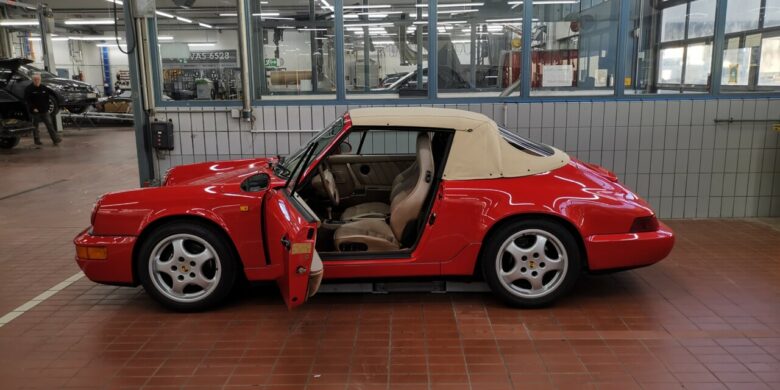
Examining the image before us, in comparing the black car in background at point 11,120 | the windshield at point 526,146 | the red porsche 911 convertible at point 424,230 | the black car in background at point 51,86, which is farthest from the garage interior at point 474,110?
the black car in background at point 51,86

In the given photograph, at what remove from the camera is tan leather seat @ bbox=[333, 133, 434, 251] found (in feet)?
14.2

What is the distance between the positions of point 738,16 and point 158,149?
712cm

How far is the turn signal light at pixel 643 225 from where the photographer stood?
4.31m

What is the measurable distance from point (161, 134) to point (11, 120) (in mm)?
11522

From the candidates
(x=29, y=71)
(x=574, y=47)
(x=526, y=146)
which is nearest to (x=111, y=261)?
(x=526, y=146)

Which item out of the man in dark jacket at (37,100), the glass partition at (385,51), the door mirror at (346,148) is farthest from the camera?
the man in dark jacket at (37,100)

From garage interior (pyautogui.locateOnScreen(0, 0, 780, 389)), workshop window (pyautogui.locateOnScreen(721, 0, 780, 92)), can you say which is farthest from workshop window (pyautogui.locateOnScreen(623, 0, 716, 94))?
workshop window (pyautogui.locateOnScreen(721, 0, 780, 92))

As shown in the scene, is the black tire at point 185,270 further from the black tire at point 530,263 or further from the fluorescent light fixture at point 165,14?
the fluorescent light fixture at point 165,14

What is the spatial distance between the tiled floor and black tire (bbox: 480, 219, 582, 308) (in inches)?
5.1

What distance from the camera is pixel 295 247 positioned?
356cm

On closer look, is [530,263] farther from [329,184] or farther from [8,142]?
[8,142]

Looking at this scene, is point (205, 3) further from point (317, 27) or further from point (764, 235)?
point (764, 235)

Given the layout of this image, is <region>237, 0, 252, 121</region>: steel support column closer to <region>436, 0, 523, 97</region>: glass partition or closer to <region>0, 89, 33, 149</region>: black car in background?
<region>436, 0, 523, 97</region>: glass partition

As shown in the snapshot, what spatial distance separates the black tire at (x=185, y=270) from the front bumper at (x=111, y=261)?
0.25 feet
